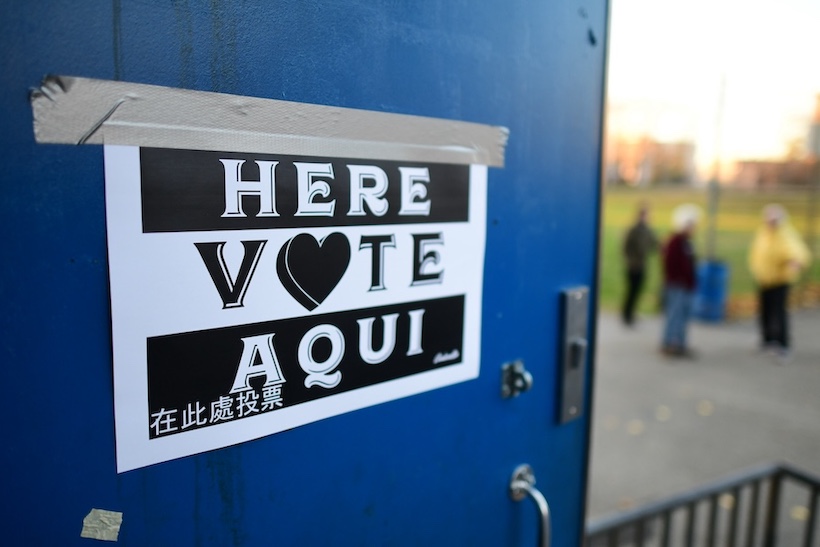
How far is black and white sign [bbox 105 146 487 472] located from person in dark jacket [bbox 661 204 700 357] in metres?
6.05

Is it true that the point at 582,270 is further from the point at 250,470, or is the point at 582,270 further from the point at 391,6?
the point at 250,470

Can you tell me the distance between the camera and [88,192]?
3.01 feet

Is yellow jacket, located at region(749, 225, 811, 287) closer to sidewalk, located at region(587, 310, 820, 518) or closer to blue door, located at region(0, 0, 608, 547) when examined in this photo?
sidewalk, located at region(587, 310, 820, 518)

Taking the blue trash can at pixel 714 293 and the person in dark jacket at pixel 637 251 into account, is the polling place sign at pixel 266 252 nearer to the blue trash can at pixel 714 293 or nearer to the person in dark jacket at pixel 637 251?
the person in dark jacket at pixel 637 251

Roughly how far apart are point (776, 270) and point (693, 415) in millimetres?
2601

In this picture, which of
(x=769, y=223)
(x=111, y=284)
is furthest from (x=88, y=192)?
(x=769, y=223)

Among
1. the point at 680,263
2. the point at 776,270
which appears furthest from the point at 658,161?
the point at 680,263

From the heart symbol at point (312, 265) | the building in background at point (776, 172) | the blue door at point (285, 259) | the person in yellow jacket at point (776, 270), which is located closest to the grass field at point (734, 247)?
the building in background at point (776, 172)

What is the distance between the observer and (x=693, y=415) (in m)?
5.17

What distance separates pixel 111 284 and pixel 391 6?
0.74 meters

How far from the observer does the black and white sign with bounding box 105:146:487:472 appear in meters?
0.97

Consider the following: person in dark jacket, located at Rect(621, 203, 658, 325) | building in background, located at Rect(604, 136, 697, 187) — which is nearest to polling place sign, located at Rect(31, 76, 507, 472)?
person in dark jacket, located at Rect(621, 203, 658, 325)

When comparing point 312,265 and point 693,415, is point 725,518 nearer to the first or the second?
point 693,415

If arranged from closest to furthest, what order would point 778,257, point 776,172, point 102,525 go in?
point 102,525, point 778,257, point 776,172
